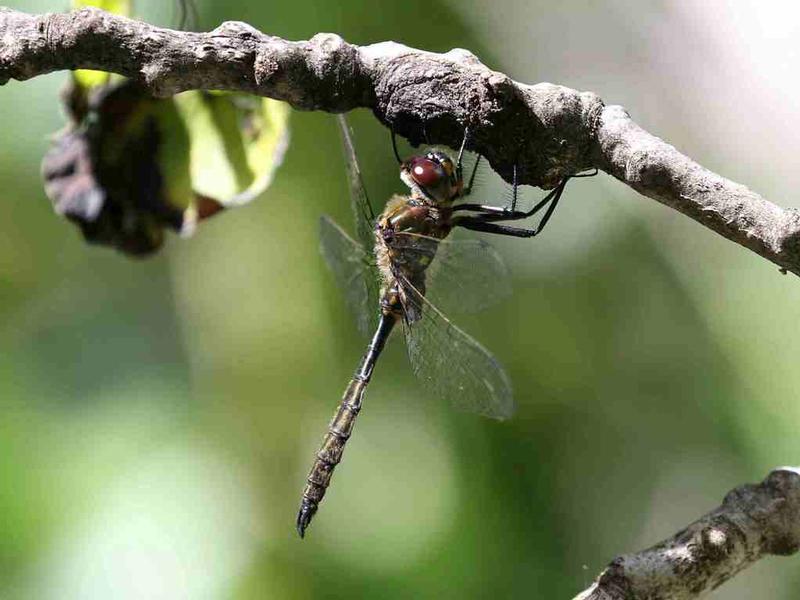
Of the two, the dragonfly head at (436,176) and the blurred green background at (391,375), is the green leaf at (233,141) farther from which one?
the blurred green background at (391,375)

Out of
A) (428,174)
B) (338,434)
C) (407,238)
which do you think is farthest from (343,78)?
(338,434)

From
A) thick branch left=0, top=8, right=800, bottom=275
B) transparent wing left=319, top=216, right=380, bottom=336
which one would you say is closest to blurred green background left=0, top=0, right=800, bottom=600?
transparent wing left=319, top=216, right=380, bottom=336

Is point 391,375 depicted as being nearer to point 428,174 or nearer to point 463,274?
point 463,274

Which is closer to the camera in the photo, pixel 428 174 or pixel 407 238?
pixel 428 174

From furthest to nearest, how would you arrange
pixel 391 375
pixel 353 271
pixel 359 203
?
pixel 391 375 → pixel 353 271 → pixel 359 203

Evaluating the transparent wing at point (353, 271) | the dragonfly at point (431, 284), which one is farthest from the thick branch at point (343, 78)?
the transparent wing at point (353, 271)

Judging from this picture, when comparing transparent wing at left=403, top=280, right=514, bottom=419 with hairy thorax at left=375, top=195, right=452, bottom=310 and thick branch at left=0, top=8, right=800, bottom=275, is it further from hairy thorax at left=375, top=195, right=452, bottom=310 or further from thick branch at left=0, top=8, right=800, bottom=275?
thick branch at left=0, top=8, right=800, bottom=275
